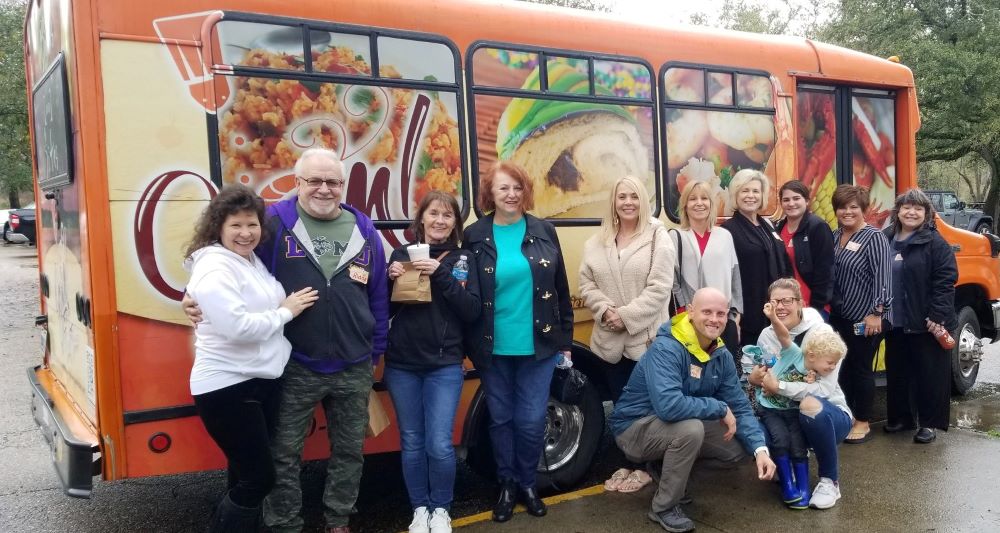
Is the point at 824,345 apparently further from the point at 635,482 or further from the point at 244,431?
the point at 244,431

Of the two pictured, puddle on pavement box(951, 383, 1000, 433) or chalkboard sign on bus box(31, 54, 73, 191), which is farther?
puddle on pavement box(951, 383, 1000, 433)

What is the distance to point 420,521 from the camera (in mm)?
3676

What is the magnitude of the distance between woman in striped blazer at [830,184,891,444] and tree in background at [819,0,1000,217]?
1961cm

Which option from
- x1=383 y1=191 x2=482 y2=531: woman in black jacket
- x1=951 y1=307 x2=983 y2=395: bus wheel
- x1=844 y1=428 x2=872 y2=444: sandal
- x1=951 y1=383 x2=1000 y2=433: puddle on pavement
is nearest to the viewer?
x1=383 y1=191 x2=482 y2=531: woman in black jacket

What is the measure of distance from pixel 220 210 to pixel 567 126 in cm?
201

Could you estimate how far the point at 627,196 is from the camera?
161 inches

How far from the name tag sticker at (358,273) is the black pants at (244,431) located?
54 cm

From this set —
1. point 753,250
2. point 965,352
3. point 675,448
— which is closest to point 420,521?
point 675,448

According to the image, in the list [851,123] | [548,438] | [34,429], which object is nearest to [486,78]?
[548,438]

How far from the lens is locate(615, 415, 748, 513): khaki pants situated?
12.4 feet

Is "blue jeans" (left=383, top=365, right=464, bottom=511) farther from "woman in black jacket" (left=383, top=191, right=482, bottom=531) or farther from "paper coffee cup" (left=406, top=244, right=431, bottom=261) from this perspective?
"paper coffee cup" (left=406, top=244, right=431, bottom=261)

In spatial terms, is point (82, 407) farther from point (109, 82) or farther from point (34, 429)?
point (34, 429)

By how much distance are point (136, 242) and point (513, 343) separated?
1.72 metres

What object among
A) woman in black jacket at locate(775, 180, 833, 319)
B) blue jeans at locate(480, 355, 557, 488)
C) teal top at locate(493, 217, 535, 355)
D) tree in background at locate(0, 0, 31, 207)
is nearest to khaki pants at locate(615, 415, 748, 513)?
blue jeans at locate(480, 355, 557, 488)
